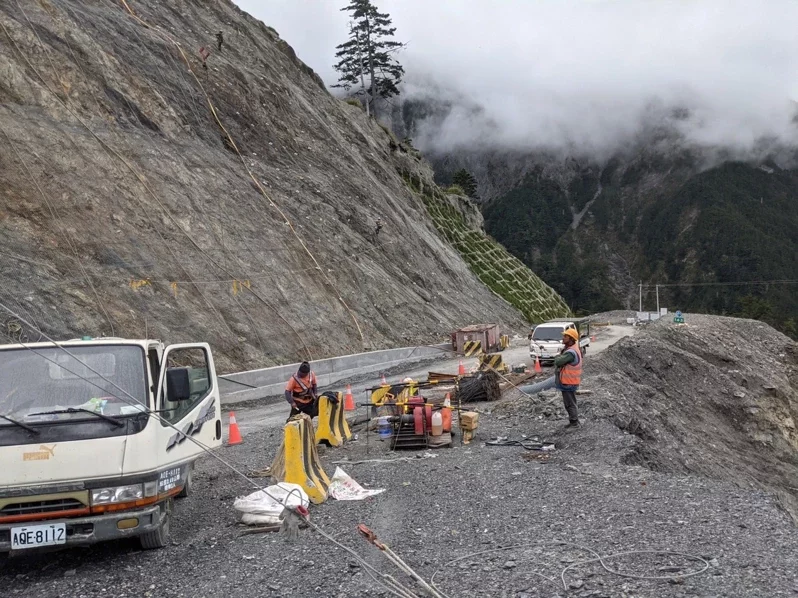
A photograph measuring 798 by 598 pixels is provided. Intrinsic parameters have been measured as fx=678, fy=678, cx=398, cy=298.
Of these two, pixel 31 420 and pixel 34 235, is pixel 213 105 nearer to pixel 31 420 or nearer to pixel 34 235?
pixel 34 235

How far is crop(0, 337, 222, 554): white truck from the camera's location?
Result: 5500 millimetres

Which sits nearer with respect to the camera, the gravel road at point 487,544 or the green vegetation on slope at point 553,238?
the gravel road at point 487,544

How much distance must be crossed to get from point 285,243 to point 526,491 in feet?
62.3

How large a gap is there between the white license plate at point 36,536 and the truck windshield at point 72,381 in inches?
35.4

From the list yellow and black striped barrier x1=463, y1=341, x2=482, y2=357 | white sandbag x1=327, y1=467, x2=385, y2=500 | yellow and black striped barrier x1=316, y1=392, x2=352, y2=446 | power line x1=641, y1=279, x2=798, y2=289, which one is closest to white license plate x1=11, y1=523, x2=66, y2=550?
white sandbag x1=327, y1=467, x2=385, y2=500

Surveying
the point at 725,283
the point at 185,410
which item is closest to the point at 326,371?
the point at 185,410

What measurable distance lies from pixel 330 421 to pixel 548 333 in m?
15.2

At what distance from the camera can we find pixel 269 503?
24.4ft

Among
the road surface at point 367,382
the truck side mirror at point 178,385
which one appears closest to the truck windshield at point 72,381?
the truck side mirror at point 178,385

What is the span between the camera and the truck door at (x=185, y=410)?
20.9ft

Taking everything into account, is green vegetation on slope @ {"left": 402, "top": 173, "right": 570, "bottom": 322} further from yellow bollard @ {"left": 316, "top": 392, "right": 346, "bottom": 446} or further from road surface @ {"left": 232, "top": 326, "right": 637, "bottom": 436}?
yellow bollard @ {"left": 316, "top": 392, "right": 346, "bottom": 446}

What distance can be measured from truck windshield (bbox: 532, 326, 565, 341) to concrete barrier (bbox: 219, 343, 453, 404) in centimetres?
440

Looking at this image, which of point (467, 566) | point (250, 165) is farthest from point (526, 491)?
point (250, 165)

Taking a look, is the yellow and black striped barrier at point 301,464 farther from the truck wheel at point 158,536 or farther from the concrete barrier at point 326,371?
the concrete barrier at point 326,371
